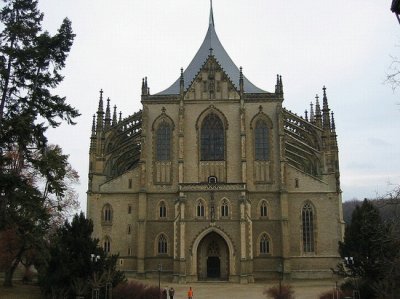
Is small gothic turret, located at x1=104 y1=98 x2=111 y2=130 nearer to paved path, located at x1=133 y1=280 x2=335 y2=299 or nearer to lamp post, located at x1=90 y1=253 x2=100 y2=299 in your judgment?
paved path, located at x1=133 y1=280 x2=335 y2=299

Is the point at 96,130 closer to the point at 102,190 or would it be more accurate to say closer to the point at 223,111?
the point at 102,190

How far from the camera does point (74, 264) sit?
1161 inches

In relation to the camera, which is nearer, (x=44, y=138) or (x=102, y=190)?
(x=44, y=138)

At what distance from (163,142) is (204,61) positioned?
40.9ft

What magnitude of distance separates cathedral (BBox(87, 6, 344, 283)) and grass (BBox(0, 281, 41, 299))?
11923 millimetres

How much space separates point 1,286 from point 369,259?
2643 cm

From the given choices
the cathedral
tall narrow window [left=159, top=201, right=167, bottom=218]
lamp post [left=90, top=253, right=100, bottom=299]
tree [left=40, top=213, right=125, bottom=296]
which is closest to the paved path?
the cathedral

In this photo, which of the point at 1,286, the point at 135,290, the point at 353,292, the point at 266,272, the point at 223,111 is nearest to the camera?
the point at 353,292

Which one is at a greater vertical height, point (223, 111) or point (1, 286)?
point (223, 111)

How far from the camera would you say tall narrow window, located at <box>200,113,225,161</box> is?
166 ft

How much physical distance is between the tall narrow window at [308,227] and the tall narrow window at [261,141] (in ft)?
21.3

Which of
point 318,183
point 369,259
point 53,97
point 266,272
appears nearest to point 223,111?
point 318,183

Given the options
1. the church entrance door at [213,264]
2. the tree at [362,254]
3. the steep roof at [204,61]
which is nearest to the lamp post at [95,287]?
the tree at [362,254]

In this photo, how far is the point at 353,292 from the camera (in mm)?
28438
